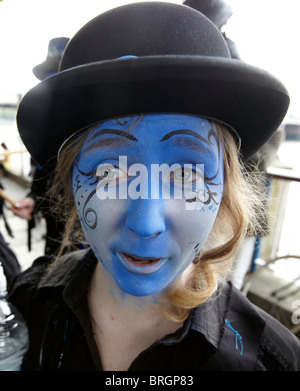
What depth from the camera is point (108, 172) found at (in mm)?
650

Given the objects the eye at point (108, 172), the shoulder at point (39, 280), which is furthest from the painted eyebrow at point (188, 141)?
the shoulder at point (39, 280)

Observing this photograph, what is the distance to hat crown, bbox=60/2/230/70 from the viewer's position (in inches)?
21.8

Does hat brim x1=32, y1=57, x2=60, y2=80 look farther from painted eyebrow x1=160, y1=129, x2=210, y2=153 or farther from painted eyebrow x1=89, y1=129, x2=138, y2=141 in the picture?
painted eyebrow x1=160, y1=129, x2=210, y2=153

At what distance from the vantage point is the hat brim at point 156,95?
1.67 ft

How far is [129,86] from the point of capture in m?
0.57

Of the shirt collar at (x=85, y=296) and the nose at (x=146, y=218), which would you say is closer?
the nose at (x=146, y=218)

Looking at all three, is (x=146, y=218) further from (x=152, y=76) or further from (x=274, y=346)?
(x=274, y=346)

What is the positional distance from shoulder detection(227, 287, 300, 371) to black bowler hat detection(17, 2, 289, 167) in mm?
492

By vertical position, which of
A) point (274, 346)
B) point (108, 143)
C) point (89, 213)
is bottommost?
point (274, 346)

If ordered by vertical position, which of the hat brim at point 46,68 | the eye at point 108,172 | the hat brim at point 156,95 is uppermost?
the hat brim at point 46,68

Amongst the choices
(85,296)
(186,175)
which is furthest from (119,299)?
(186,175)

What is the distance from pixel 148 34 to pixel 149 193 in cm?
29

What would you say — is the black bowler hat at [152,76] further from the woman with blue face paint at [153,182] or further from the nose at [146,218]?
the nose at [146,218]

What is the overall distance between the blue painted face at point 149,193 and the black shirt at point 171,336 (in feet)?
0.64
